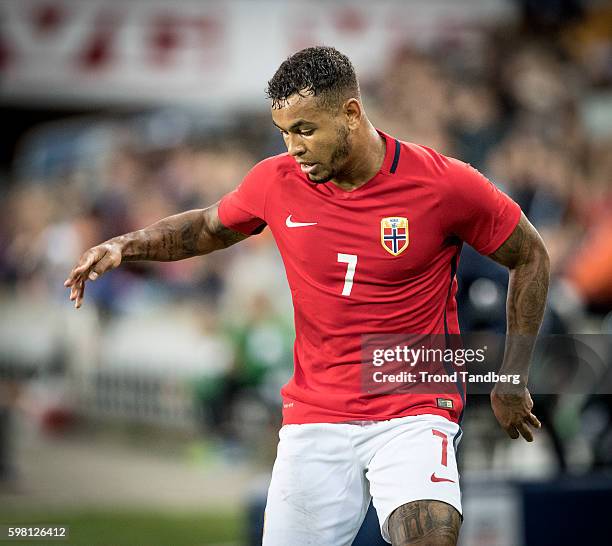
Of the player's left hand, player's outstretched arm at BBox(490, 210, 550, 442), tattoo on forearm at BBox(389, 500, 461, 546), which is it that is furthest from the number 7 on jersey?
tattoo on forearm at BBox(389, 500, 461, 546)

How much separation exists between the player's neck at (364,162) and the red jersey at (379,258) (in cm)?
2

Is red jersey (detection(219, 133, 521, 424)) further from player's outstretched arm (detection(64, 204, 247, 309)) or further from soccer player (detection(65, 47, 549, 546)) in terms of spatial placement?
player's outstretched arm (detection(64, 204, 247, 309))

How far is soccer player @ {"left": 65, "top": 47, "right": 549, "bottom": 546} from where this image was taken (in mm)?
3711

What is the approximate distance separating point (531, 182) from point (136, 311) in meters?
4.42

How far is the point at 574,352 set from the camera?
9.33 meters

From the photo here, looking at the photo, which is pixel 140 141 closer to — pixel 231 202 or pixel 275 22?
pixel 275 22

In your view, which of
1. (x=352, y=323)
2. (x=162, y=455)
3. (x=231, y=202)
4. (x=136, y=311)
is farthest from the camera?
(x=136, y=311)

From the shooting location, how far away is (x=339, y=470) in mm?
3785

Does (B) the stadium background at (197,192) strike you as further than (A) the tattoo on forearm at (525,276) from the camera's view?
Yes

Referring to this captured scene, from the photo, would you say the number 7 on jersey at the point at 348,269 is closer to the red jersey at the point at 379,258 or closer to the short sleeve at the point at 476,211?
the red jersey at the point at 379,258

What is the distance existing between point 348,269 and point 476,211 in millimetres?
488

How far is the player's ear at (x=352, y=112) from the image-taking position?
12.4 feet

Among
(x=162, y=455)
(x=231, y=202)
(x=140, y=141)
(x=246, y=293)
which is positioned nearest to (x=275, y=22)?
(x=140, y=141)

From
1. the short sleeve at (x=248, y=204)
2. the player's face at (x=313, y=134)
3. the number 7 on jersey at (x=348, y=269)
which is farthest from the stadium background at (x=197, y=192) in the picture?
the player's face at (x=313, y=134)
